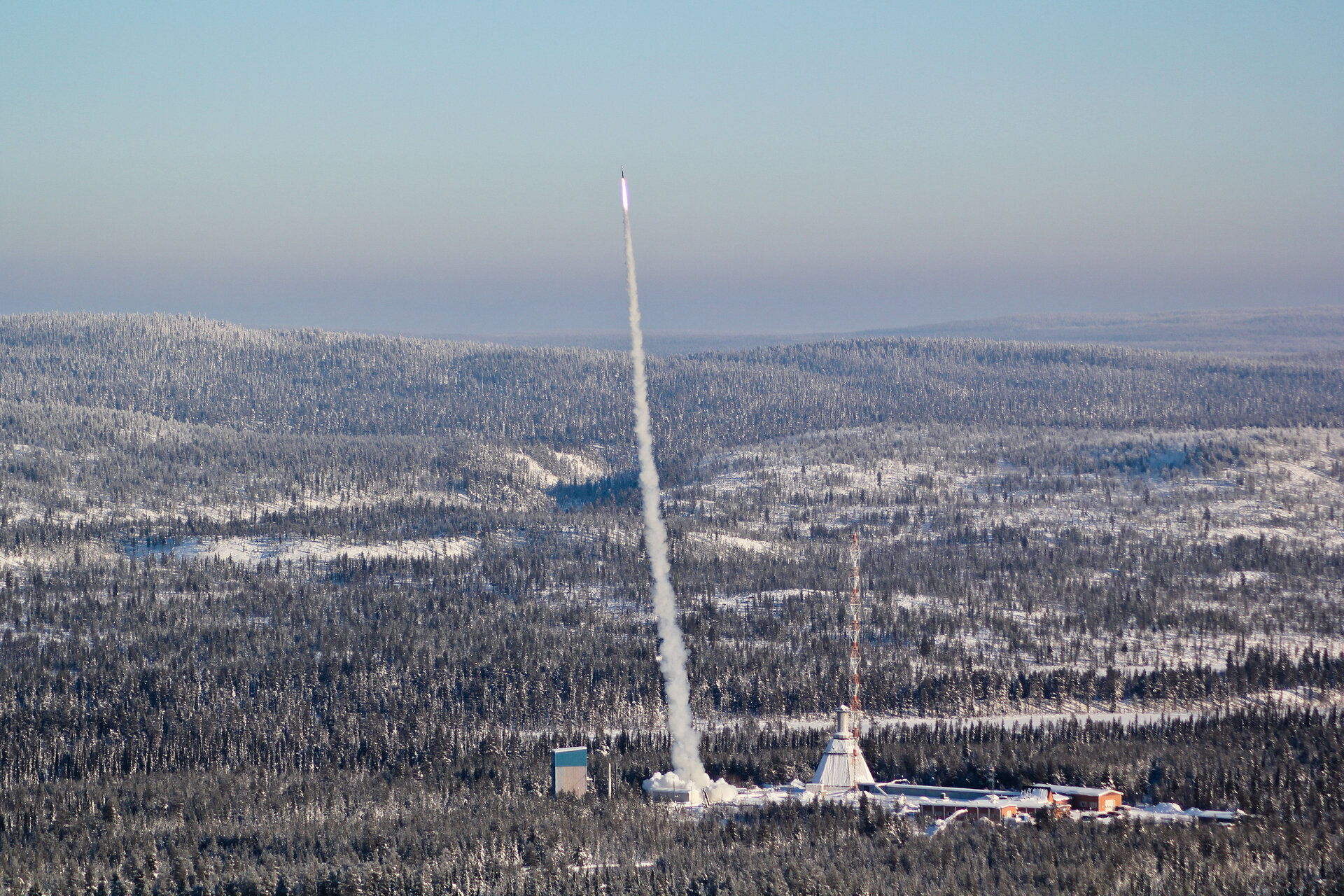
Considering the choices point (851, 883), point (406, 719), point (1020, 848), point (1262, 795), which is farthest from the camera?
point (406, 719)

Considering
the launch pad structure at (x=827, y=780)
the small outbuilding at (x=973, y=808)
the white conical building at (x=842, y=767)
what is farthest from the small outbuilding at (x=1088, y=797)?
the launch pad structure at (x=827, y=780)

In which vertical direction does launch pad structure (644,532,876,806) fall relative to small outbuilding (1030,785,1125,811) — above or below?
above

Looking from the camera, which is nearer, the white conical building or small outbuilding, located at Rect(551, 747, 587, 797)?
small outbuilding, located at Rect(551, 747, 587, 797)

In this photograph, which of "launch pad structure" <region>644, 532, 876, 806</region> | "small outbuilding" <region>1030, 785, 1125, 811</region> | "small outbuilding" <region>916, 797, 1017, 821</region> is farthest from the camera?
"launch pad structure" <region>644, 532, 876, 806</region>

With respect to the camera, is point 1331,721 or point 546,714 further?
point 546,714

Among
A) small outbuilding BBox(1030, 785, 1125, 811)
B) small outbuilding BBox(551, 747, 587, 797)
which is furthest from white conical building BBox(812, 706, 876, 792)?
small outbuilding BBox(551, 747, 587, 797)

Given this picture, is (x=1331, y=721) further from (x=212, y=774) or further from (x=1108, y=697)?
(x=212, y=774)

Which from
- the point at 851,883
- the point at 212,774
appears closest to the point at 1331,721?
the point at 851,883

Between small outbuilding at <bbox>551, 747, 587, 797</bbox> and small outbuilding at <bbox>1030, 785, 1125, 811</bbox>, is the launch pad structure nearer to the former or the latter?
small outbuilding at <bbox>551, 747, 587, 797</bbox>
